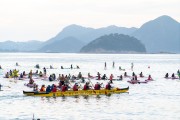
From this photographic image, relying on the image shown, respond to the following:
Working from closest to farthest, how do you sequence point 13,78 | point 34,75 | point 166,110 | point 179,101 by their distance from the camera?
point 166,110 → point 179,101 → point 13,78 → point 34,75

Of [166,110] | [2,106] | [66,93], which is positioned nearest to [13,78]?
[66,93]

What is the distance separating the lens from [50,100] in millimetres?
57094

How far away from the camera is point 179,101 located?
57594 mm

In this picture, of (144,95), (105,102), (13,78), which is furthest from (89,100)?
(13,78)

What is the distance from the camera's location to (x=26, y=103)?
5384 cm

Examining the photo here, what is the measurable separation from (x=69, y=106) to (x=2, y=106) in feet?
26.3

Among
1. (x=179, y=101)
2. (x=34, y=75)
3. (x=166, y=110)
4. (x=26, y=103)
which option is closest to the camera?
(x=166, y=110)

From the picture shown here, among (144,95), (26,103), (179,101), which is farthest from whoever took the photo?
(144,95)

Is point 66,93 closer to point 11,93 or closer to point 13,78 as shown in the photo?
point 11,93

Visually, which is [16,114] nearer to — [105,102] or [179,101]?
[105,102]

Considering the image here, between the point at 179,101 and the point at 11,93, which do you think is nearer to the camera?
the point at 179,101

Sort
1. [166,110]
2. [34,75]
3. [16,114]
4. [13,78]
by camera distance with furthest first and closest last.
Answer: [34,75] → [13,78] → [166,110] → [16,114]

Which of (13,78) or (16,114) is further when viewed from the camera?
(13,78)

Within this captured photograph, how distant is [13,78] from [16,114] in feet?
164
